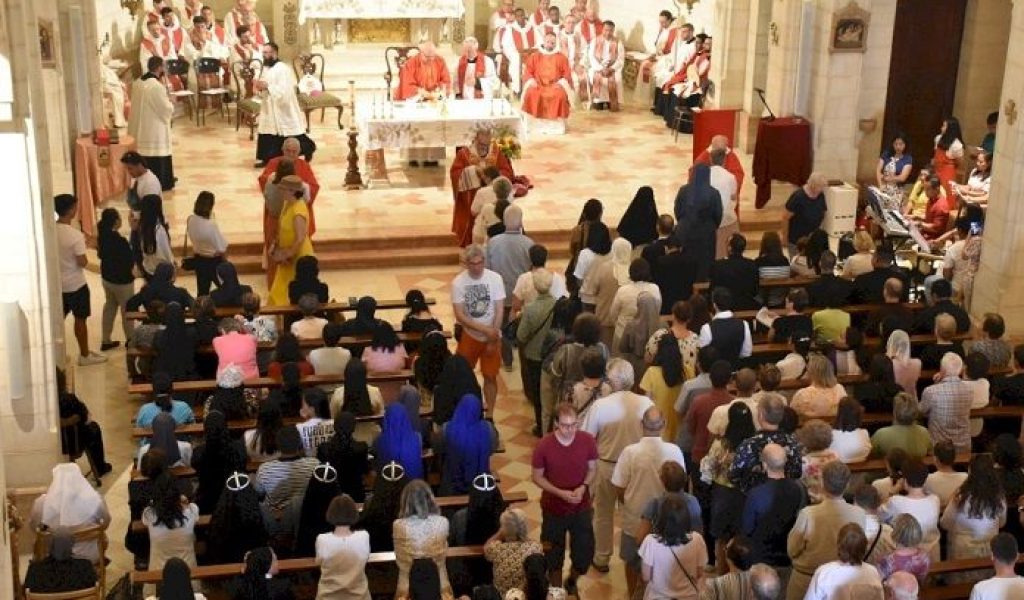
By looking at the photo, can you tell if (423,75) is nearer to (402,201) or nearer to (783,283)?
(402,201)

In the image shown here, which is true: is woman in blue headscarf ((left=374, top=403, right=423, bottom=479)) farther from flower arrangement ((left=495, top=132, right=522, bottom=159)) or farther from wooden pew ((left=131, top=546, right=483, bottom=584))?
flower arrangement ((left=495, top=132, right=522, bottom=159))

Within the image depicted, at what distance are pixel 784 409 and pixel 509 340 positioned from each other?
13.9ft

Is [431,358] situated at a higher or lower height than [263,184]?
lower

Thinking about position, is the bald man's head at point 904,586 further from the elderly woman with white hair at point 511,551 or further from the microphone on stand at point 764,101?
the microphone on stand at point 764,101

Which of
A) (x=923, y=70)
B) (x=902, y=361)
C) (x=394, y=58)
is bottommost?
(x=902, y=361)

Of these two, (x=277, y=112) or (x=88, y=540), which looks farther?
(x=277, y=112)

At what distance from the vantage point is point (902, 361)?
1037cm

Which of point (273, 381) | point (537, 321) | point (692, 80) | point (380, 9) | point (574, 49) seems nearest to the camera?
point (273, 381)

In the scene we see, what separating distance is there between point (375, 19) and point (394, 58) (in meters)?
0.79

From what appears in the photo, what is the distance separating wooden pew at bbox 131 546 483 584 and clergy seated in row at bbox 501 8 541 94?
14.7 m

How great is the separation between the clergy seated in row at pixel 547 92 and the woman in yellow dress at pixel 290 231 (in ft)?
25.6

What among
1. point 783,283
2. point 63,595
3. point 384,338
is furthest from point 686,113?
point 63,595

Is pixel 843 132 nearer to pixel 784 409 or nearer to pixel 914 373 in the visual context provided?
pixel 914 373

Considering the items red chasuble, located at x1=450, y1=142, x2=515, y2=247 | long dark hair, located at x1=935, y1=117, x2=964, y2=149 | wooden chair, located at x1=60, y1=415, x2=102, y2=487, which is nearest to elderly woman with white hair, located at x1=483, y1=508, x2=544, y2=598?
wooden chair, located at x1=60, y1=415, x2=102, y2=487
